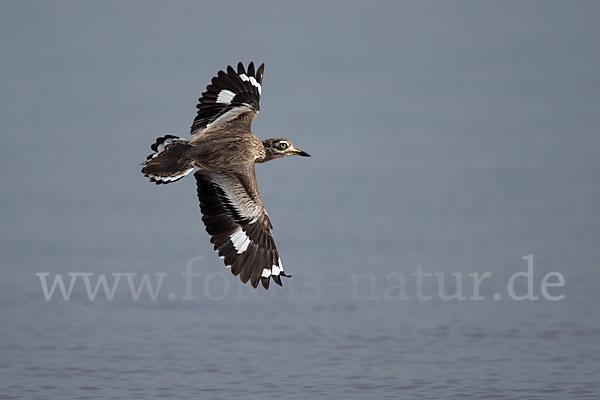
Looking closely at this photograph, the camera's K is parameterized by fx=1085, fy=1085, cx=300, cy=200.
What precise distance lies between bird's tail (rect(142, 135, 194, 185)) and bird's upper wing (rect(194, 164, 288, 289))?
232 millimetres

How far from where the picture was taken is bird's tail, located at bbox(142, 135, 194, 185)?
8203 millimetres

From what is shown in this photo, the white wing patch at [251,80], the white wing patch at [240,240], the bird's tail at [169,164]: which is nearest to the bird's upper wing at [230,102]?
the white wing patch at [251,80]

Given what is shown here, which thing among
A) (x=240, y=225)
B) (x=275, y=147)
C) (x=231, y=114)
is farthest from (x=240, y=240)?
(x=231, y=114)

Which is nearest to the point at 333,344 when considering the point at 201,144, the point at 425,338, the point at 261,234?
the point at 425,338

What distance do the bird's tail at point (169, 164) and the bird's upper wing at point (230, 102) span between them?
551 millimetres

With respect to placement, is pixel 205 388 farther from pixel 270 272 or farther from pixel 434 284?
pixel 434 284

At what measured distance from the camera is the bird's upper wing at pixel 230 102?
902 cm

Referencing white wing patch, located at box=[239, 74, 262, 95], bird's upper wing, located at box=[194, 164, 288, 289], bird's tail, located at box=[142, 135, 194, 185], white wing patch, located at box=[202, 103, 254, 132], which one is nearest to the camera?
bird's upper wing, located at box=[194, 164, 288, 289]

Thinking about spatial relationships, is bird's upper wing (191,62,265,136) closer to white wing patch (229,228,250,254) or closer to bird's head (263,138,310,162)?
bird's head (263,138,310,162)

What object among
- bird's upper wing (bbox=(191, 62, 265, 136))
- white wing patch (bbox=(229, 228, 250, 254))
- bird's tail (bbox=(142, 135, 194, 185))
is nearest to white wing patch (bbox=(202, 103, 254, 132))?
bird's upper wing (bbox=(191, 62, 265, 136))

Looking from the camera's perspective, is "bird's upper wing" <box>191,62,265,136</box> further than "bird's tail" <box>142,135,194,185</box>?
Yes

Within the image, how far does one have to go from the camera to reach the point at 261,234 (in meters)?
8.16

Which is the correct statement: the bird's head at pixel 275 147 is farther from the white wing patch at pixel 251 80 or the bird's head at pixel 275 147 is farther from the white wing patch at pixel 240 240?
the white wing patch at pixel 240 240

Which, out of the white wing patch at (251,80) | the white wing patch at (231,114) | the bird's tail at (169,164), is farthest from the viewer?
the white wing patch at (251,80)
